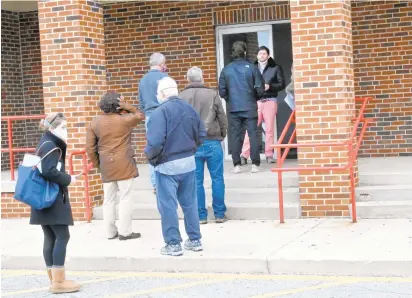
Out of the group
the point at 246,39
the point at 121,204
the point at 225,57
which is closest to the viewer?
the point at 121,204

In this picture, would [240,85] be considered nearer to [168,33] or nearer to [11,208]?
[168,33]

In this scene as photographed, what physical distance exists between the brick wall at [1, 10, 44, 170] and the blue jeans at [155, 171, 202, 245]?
294 inches

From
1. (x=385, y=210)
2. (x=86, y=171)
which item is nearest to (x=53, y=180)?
(x=86, y=171)

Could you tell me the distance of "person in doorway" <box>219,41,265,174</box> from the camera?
11117 millimetres

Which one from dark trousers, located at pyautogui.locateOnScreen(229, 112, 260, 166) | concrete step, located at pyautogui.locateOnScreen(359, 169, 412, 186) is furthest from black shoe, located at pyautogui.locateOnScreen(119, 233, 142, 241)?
concrete step, located at pyautogui.locateOnScreen(359, 169, 412, 186)

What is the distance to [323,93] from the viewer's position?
9.99 meters

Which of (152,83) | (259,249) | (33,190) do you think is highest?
(152,83)

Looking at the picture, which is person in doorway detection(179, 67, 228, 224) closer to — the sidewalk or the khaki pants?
the sidewalk

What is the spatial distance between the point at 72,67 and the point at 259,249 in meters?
4.22

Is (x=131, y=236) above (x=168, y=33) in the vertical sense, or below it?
below

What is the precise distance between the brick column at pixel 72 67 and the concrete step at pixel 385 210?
3.80 m

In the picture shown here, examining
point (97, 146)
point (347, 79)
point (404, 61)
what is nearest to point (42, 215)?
point (97, 146)

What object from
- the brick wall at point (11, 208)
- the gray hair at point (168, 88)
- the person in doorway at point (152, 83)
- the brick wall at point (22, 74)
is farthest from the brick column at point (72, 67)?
the brick wall at point (22, 74)

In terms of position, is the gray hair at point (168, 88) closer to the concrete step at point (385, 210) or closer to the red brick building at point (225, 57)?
the red brick building at point (225, 57)
